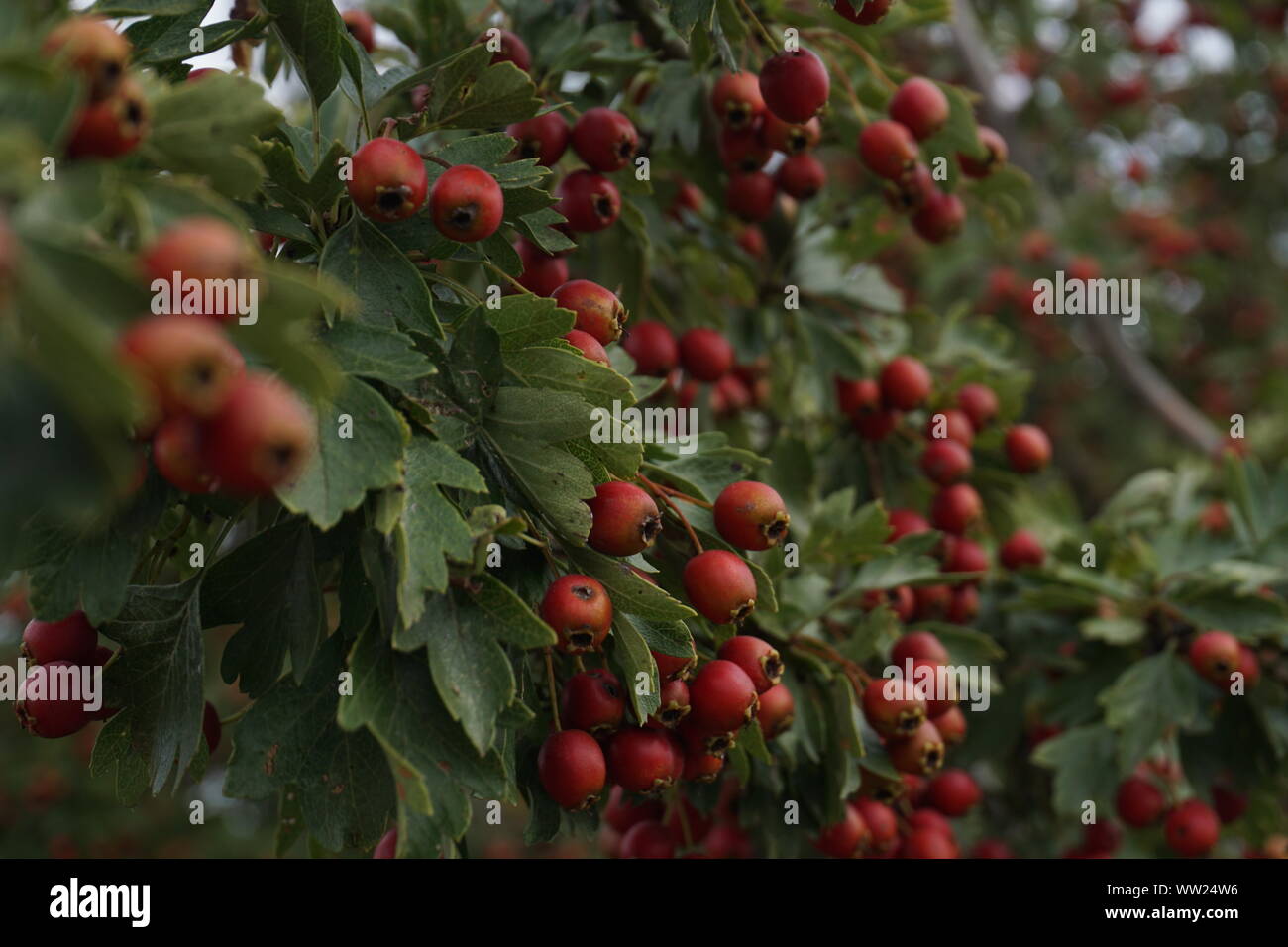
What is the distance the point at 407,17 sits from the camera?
9.07 ft

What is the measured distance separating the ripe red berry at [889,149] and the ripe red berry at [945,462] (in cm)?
83

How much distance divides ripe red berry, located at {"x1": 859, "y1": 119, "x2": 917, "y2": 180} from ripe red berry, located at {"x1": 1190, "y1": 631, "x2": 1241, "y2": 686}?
1543 millimetres

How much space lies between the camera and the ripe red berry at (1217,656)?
288 cm

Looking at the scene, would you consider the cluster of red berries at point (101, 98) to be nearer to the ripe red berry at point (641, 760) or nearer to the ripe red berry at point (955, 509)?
the ripe red berry at point (641, 760)

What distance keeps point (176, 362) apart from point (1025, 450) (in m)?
2.83

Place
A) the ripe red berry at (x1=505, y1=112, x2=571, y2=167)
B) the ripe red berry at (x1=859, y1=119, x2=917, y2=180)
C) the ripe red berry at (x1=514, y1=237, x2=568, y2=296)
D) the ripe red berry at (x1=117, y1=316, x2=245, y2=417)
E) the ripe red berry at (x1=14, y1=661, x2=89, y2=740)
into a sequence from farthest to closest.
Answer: the ripe red berry at (x1=859, y1=119, x2=917, y2=180) → the ripe red berry at (x1=505, y1=112, x2=571, y2=167) → the ripe red berry at (x1=514, y1=237, x2=568, y2=296) → the ripe red berry at (x1=14, y1=661, x2=89, y2=740) → the ripe red berry at (x1=117, y1=316, x2=245, y2=417)

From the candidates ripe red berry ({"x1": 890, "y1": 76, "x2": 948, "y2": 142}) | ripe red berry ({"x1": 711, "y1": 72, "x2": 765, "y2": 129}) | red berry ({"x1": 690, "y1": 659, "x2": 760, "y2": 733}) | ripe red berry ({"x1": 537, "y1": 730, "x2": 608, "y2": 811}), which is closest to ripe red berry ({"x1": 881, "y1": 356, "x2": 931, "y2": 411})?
ripe red berry ({"x1": 890, "y1": 76, "x2": 948, "y2": 142})

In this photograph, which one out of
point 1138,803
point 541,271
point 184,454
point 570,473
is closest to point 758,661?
point 570,473

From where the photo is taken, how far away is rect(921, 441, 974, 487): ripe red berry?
3.07 meters

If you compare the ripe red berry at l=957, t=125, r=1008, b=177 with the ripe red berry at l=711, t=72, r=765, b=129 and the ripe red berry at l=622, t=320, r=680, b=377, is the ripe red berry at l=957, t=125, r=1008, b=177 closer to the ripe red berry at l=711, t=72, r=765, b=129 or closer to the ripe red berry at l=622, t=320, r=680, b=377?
the ripe red berry at l=711, t=72, r=765, b=129

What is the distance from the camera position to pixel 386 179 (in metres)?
1.70

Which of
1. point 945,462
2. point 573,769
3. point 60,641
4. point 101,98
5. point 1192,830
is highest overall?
point 101,98

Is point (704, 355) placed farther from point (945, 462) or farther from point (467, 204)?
point (467, 204)
